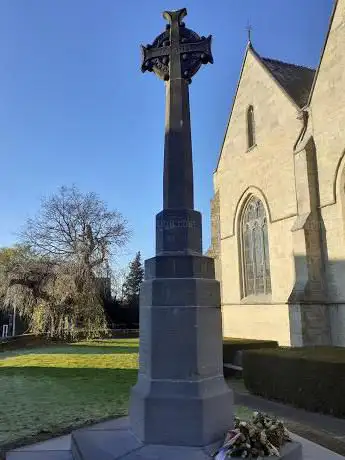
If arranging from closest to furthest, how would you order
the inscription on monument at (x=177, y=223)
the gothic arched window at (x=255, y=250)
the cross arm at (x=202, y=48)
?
the inscription on monument at (x=177, y=223) < the cross arm at (x=202, y=48) < the gothic arched window at (x=255, y=250)

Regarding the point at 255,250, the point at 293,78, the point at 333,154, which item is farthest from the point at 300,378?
the point at 293,78

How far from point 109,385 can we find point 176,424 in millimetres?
6116

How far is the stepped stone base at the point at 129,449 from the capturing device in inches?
152

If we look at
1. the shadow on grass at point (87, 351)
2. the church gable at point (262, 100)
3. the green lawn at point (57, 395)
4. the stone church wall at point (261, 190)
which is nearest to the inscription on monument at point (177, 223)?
the green lawn at point (57, 395)

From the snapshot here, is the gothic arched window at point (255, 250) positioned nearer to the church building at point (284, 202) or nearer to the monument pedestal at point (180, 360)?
the church building at point (284, 202)

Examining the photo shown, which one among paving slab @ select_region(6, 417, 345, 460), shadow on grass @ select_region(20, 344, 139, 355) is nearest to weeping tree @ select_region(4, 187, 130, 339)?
shadow on grass @ select_region(20, 344, 139, 355)

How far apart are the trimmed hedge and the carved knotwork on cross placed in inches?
220

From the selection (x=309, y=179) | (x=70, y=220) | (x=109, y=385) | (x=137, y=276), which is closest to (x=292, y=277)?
(x=309, y=179)

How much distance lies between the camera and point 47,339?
2344 cm

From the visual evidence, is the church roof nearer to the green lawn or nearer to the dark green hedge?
the dark green hedge

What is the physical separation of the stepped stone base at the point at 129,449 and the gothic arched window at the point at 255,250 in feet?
40.6

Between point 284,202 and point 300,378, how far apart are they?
8.15m

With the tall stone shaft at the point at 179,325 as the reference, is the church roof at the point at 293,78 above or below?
above

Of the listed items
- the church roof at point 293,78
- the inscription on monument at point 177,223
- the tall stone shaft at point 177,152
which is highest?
the church roof at point 293,78
